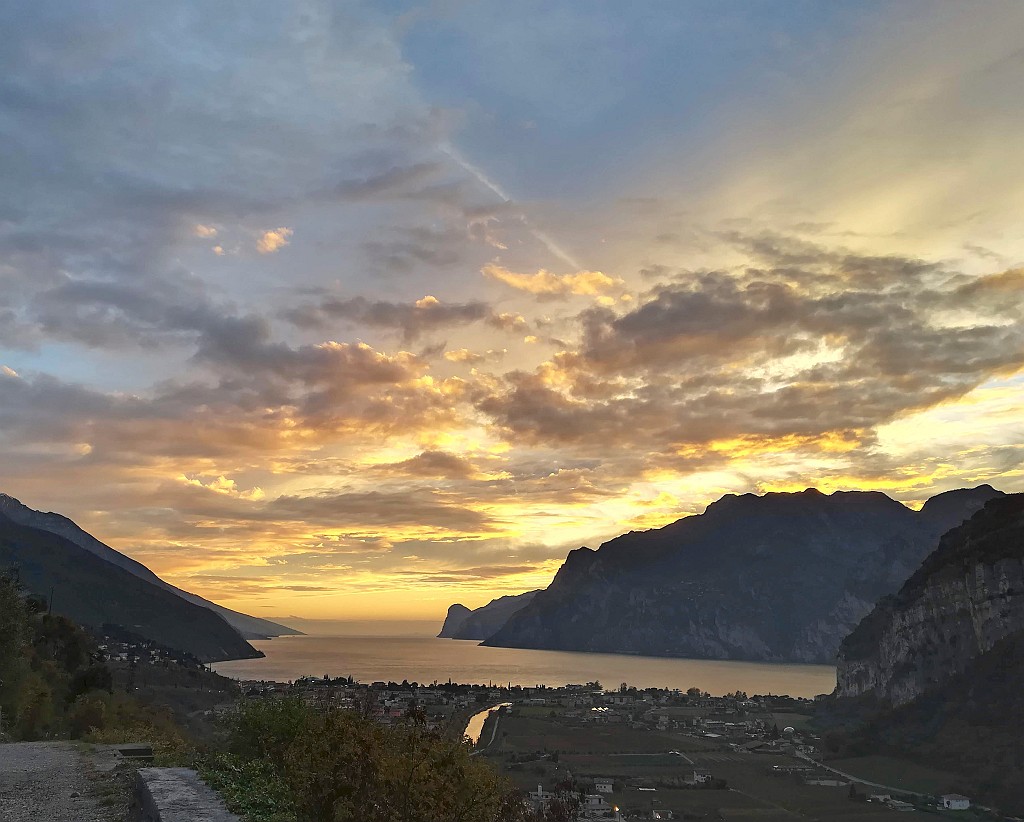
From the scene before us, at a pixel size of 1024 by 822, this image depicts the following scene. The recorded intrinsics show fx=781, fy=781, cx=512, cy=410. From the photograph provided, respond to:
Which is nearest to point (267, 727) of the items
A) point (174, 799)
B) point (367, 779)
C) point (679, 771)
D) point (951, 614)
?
point (174, 799)

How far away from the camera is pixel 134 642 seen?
155m

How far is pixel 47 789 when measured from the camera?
15508 mm

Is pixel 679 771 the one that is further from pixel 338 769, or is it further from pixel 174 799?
pixel 174 799

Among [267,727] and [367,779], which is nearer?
[367,779]

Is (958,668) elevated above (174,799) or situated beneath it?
elevated above

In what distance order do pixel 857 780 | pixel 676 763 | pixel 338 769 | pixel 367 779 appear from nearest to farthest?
pixel 367 779
pixel 338 769
pixel 857 780
pixel 676 763

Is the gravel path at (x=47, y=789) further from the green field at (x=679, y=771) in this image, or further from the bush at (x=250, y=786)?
the green field at (x=679, y=771)


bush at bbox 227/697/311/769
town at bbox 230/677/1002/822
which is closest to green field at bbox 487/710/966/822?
town at bbox 230/677/1002/822

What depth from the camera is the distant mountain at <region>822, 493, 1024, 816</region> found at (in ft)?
342

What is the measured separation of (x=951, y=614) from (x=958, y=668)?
39.7ft

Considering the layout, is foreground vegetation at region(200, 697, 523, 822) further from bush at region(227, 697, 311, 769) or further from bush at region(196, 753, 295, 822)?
bush at region(227, 697, 311, 769)

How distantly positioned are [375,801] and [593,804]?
244 ft

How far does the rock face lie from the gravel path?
5544 inches

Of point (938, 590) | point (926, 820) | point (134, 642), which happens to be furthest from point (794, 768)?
point (134, 642)
